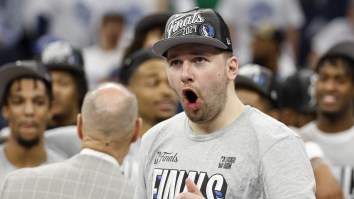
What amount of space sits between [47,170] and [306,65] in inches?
302

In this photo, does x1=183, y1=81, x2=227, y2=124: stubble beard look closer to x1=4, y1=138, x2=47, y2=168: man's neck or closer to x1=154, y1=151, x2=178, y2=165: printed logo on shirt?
x1=154, y1=151, x2=178, y2=165: printed logo on shirt

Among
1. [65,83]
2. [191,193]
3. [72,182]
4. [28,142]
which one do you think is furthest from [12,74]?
[191,193]

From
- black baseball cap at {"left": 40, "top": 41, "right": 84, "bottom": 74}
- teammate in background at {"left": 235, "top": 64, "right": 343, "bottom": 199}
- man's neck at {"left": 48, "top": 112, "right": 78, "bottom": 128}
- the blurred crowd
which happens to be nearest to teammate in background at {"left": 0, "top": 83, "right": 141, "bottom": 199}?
the blurred crowd

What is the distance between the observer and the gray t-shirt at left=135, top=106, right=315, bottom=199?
182 inches

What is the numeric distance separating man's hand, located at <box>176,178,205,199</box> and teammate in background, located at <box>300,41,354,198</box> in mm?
3663

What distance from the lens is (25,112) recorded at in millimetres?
7375

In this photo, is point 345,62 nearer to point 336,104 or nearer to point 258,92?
point 336,104

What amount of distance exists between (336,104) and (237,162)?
367 cm

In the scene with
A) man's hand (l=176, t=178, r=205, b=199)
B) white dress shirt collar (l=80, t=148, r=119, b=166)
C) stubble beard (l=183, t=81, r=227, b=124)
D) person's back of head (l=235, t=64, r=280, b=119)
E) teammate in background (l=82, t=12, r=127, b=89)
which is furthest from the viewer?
teammate in background (l=82, t=12, r=127, b=89)

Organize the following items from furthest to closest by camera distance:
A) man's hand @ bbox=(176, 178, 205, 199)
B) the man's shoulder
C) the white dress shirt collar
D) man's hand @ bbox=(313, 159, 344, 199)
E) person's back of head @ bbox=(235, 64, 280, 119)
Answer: person's back of head @ bbox=(235, 64, 280, 119)
man's hand @ bbox=(313, 159, 344, 199)
the white dress shirt collar
the man's shoulder
man's hand @ bbox=(176, 178, 205, 199)

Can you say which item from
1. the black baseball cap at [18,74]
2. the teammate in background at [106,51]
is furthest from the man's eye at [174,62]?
the teammate in background at [106,51]

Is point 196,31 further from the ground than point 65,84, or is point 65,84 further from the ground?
point 196,31

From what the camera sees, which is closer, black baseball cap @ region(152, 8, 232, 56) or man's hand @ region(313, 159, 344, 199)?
black baseball cap @ region(152, 8, 232, 56)

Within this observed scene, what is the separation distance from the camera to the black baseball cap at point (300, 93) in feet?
29.8
